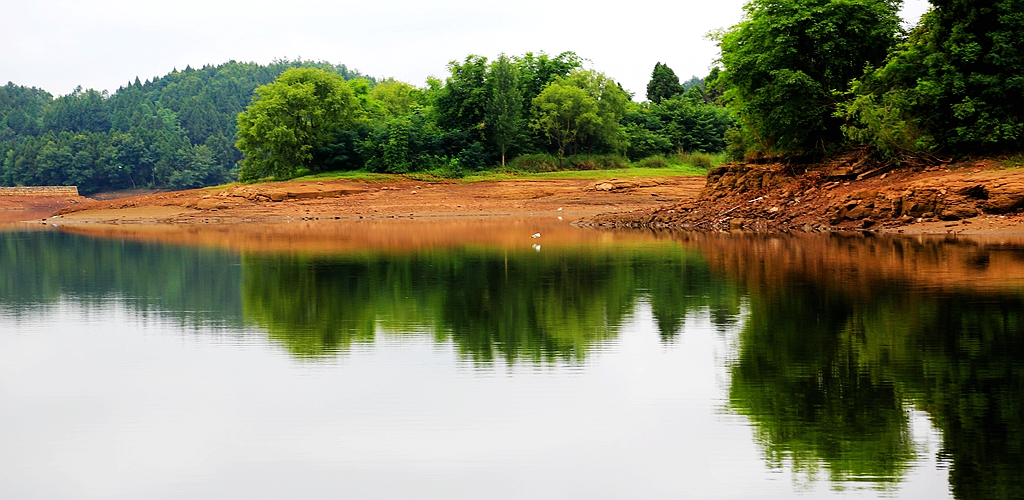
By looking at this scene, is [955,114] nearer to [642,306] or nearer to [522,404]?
[642,306]

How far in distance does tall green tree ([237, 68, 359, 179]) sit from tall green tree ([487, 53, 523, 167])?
10.0 m

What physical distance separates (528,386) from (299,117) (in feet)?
201

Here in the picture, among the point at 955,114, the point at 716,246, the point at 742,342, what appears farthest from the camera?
the point at 955,114

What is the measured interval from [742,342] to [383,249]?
1948cm

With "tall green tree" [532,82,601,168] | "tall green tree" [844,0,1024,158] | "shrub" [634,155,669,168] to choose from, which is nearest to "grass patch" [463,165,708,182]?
"shrub" [634,155,669,168]

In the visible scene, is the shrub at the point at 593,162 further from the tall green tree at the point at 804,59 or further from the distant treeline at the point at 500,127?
the tall green tree at the point at 804,59

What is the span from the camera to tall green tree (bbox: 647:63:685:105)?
91.4 meters

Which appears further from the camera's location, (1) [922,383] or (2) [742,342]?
(2) [742,342]

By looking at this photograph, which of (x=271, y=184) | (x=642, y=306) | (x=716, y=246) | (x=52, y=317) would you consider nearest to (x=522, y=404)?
(x=642, y=306)

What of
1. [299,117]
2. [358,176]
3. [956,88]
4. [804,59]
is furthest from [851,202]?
[299,117]

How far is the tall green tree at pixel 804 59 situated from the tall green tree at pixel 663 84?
50735mm

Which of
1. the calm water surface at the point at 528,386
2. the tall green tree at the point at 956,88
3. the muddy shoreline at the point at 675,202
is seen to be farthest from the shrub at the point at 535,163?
the calm water surface at the point at 528,386

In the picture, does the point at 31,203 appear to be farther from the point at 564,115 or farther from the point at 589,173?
the point at 589,173

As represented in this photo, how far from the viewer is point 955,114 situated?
32.8 m
